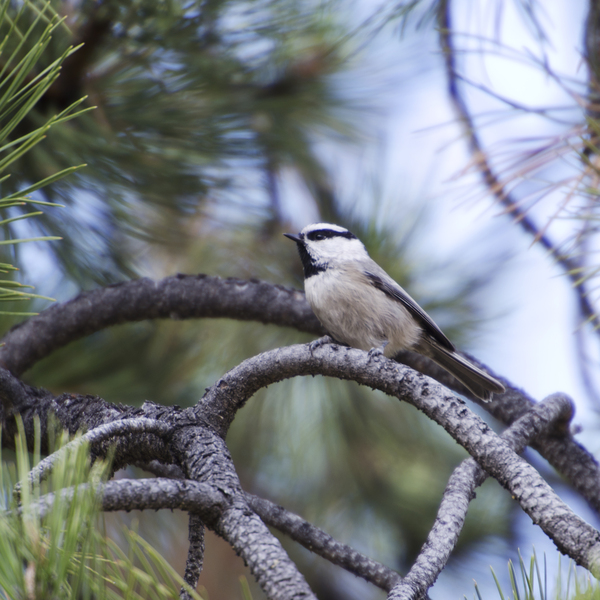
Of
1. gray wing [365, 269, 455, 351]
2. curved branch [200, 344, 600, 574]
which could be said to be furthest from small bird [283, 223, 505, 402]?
curved branch [200, 344, 600, 574]

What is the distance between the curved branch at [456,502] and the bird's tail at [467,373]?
0.80ft

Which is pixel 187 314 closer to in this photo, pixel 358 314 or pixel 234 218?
pixel 358 314

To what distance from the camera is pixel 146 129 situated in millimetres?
1669

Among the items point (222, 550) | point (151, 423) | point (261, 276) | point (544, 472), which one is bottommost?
point (222, 550)

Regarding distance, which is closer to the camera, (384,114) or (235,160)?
(235,160)

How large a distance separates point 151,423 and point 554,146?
120 centimetres

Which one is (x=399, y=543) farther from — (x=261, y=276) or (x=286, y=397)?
(x=261, y=276)

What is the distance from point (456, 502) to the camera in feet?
2.93

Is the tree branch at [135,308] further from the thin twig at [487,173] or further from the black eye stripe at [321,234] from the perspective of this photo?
the thin twig at [487,173]

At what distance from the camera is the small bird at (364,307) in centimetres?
170

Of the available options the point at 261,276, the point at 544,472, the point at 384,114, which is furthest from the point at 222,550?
the point at 384,114

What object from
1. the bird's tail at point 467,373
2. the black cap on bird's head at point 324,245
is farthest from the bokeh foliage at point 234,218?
the bird's tail at point 467,373

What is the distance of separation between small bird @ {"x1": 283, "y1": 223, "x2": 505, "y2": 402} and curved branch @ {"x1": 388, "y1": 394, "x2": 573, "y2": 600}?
0.29 m

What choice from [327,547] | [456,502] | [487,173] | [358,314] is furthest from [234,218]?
[456,502]
